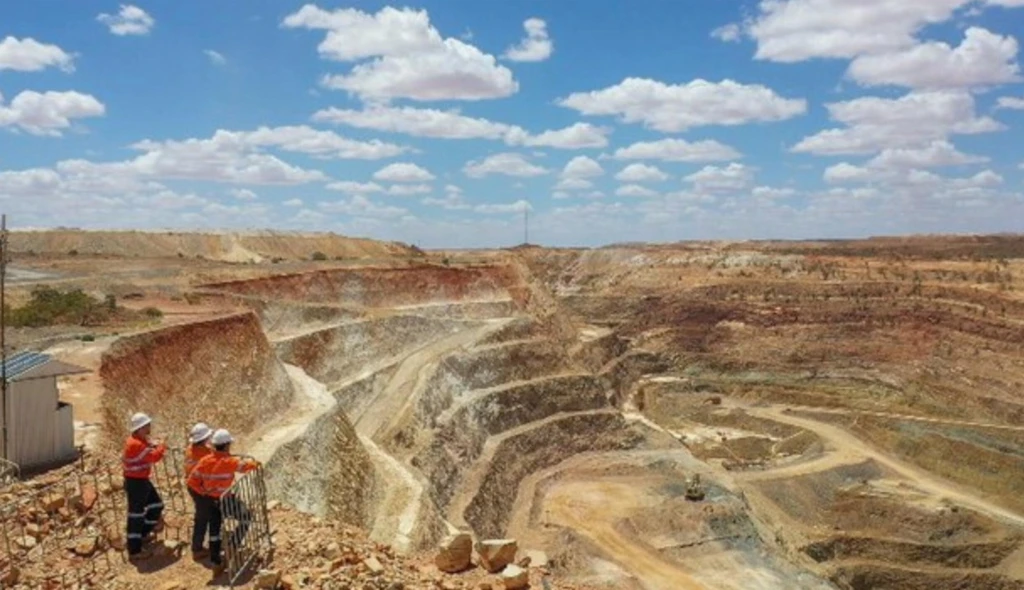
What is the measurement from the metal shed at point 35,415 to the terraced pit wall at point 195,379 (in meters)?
4.02

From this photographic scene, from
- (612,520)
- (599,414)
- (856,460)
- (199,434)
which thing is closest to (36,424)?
(199,434)

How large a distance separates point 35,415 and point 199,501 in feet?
19.6

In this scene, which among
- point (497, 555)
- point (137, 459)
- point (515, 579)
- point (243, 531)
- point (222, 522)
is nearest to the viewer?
point (515, 579)

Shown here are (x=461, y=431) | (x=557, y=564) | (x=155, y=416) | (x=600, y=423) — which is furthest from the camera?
(x=600, y=423)

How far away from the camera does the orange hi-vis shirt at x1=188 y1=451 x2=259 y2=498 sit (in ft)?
39.8

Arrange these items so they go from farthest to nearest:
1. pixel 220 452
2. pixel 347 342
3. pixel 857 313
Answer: pixel 857 313 → pixel 347 342 → pixel 220 452

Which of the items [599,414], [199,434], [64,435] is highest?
[199,434]

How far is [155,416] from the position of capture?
24.6 metres

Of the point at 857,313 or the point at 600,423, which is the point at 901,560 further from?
the point at 857,313

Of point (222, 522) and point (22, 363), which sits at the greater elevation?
point (22, 363)

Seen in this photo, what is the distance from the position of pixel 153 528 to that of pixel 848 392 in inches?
2550

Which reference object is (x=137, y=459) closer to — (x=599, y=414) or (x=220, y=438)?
(x=220, y=438)

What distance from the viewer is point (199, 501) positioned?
12211 mm

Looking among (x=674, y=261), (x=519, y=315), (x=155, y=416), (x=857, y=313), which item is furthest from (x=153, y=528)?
(x=674, y=261)
